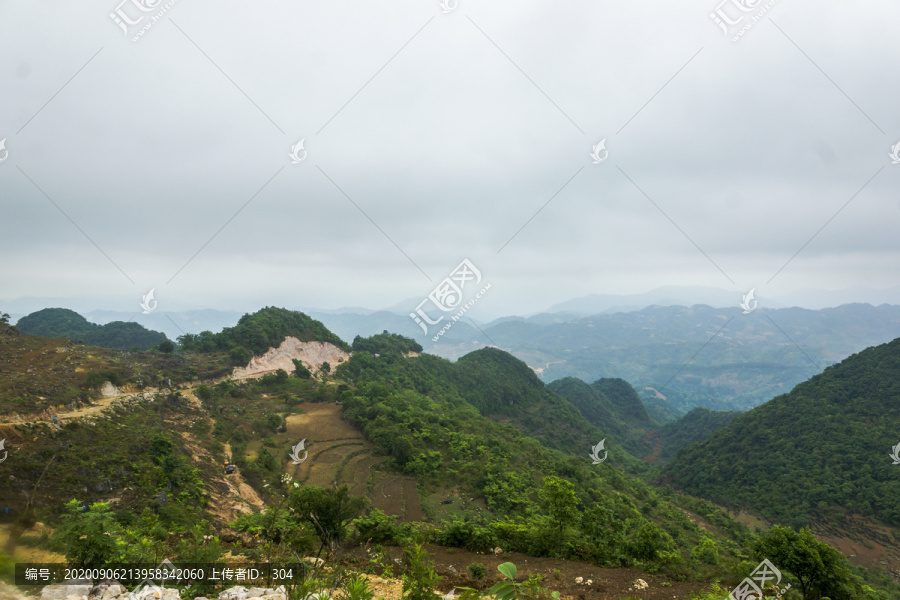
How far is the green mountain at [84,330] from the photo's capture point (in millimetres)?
60281

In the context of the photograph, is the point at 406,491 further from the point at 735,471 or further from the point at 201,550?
the point at 735,471

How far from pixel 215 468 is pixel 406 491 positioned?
12099 mm

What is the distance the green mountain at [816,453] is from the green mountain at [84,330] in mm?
81482

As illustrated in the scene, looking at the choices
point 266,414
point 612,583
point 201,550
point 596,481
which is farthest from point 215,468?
point 596,481

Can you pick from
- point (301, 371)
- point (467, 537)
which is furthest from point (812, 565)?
point (301, 371)

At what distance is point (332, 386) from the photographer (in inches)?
1698

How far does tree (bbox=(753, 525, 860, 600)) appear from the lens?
9352 mm

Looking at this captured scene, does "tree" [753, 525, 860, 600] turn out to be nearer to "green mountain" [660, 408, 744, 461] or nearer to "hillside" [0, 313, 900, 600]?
"hillside" [0, 313, 900, 600]

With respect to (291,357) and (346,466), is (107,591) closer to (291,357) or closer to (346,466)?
(346,466)

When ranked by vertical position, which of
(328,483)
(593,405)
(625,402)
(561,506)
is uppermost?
(625,402)

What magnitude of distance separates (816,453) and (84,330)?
109417mm

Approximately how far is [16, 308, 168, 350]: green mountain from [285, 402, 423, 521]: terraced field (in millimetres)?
41709

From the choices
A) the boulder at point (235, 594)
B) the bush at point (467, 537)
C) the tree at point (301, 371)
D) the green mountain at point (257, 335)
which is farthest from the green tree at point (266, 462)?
the tree at point (301, 371)
